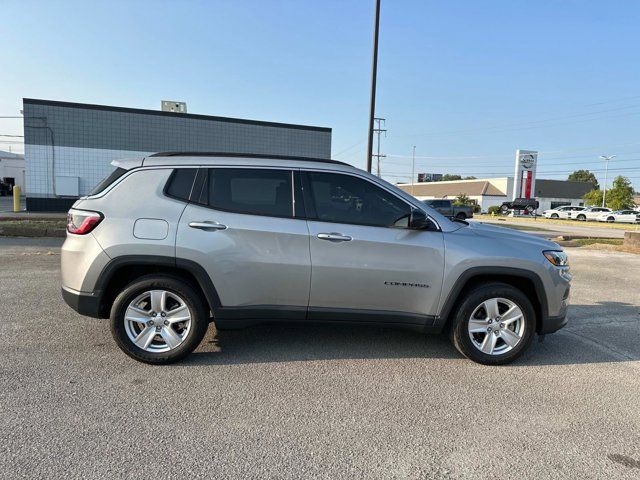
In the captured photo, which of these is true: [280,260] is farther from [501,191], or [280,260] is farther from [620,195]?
[501,191]

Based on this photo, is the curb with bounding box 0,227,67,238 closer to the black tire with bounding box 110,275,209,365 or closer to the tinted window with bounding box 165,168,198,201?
the black tire with bounding box 110,275,209,365

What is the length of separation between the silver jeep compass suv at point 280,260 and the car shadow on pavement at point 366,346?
38 centimetres

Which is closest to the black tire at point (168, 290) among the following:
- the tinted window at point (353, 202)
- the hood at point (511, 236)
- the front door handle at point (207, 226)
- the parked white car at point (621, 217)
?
the front door handle at point (207, 226)

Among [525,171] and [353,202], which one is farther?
[525,171]

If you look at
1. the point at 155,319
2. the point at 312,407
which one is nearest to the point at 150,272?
the point at 155,319

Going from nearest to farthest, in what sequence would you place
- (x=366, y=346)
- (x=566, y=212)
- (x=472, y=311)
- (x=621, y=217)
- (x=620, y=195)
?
(x=472, y=311)
(x=366, y=346)
(x=621, y=217)
(x=566, y=212)
(x=620, y=195)

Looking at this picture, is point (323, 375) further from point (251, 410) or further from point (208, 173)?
point (208, 173)

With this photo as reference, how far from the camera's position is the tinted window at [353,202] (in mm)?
4168

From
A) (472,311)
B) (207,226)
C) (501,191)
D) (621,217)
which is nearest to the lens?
(207,226)

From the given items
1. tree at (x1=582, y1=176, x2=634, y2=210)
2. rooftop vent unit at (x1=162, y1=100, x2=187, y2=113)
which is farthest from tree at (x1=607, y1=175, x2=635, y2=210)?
rooftop vent unit at (x1=162, y1=100, x2=187, y2=113)

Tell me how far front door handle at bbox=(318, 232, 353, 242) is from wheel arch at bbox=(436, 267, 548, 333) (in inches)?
43.2

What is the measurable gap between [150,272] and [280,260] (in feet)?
4.01

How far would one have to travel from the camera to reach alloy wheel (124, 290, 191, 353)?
4023 mm

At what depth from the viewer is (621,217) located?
46531 millimetres
